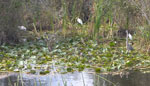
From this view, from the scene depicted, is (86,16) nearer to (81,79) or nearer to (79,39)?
(79,39)

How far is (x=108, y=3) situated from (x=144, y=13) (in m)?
1.98

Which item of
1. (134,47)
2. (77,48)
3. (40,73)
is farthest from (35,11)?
(40,73)

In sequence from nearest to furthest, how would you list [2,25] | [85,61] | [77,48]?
[85,61], [77,48], [2,25]

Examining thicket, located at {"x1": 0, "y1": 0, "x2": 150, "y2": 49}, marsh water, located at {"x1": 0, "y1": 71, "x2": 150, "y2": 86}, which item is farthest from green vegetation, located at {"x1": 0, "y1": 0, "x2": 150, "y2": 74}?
marsh water, located at {"x1": 0, "y1": 71, "x2": 150, "y2": 86}

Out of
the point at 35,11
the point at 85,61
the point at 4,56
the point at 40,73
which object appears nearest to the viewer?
the point at 40,73

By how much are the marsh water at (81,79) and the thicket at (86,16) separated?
2.23 metres

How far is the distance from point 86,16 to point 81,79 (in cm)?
680

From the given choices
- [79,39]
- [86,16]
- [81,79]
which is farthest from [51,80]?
[86,16]

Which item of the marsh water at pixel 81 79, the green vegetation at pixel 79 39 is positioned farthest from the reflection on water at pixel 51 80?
the green vegetation at pixel 79 39

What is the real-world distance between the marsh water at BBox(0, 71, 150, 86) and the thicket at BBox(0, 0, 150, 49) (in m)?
2.23

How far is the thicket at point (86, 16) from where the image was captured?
372 inches

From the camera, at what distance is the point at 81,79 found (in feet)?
20.7

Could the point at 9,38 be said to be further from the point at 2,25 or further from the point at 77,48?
the point at 77,48

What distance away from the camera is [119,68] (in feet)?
22.9
